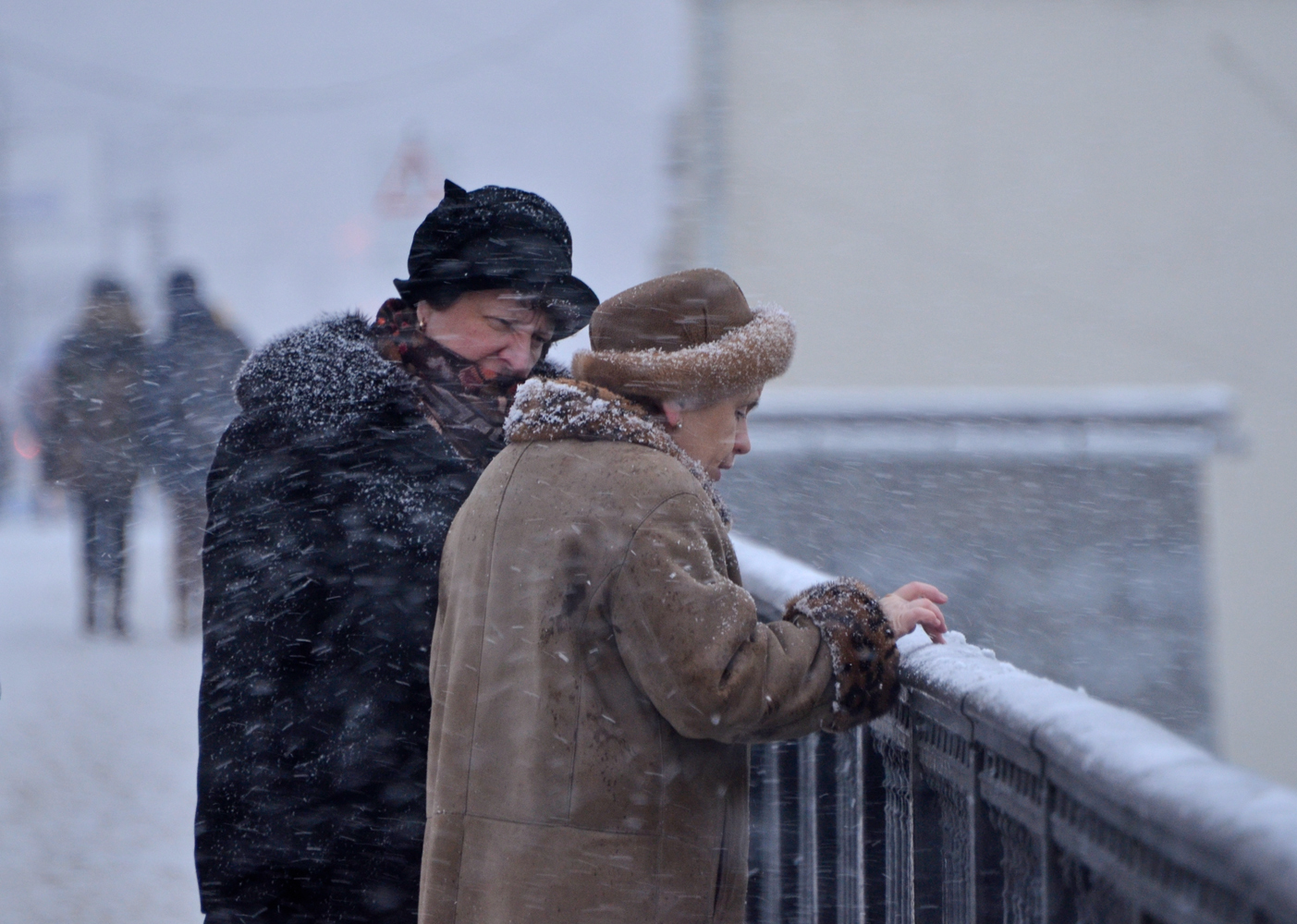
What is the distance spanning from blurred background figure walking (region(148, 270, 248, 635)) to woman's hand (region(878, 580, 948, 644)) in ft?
22.2

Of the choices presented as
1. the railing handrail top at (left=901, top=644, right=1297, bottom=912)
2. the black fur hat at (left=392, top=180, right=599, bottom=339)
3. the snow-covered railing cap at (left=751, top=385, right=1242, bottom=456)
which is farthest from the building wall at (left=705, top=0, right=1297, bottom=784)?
the railing handrail top at (left=901, top=644, right=1297, bottom=912)

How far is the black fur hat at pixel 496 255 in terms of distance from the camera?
8.89 feet

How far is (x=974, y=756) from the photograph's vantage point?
5.66 ft

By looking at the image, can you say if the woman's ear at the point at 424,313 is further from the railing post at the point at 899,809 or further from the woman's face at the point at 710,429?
the railing post at the point at 899,809

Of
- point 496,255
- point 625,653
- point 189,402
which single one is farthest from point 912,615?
point 189,402

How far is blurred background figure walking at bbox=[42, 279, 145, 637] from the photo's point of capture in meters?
8.79

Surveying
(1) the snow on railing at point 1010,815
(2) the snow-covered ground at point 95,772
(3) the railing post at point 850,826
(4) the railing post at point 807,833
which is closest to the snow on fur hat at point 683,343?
(1) the snow on railing at point 1010,815

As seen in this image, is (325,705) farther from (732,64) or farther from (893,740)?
(732,64)

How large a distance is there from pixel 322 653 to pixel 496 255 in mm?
800

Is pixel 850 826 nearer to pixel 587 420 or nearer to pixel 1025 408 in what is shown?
pixel 587 420

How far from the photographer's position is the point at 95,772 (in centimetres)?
550

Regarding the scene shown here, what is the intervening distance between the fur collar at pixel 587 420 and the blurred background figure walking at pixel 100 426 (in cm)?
731

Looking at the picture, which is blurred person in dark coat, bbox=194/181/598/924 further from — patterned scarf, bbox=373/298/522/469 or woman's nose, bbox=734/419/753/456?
woman's nose, bbox=734/419/753/456

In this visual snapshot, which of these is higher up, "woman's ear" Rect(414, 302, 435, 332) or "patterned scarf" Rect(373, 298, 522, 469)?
"woman's ear" Rect(414, 302, 435, 332)
